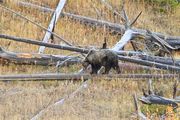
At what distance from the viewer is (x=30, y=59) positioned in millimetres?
10484

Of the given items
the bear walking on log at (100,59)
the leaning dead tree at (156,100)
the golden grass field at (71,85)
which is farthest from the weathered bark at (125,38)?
the leaning dead tree at (156,100)

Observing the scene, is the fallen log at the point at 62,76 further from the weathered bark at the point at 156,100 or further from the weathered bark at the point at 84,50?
the weathered bark at the point at 156,100

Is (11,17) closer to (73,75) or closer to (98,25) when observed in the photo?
(98,25)

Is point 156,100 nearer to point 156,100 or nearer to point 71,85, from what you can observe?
point 156,100

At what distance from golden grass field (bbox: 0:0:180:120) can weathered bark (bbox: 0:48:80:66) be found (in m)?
0.13

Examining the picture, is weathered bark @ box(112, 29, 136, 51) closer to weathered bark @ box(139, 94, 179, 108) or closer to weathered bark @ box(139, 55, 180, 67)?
weathered bark @ box(139, 55, 180, 67)

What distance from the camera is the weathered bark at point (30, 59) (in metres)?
10.4

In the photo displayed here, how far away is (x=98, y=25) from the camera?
12.8m

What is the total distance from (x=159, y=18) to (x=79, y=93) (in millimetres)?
5350

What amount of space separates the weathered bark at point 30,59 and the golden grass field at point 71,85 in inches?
5.1

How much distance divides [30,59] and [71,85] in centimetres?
116

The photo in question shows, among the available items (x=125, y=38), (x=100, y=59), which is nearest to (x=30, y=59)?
(x=125, y=38)

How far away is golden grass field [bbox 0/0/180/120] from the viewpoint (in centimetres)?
867

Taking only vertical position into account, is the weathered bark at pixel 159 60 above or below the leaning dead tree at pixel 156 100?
above
